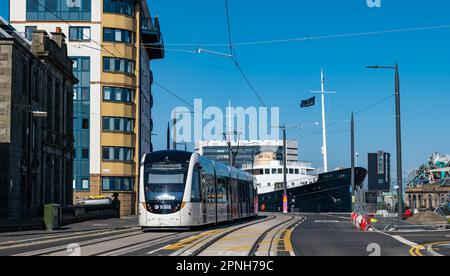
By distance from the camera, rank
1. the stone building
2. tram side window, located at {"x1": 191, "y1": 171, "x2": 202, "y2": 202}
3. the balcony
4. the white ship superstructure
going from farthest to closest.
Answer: the white ship superstructure → the balcony → the stone building → tram side window, located at {"x1": 191, "y1": 171, "x2": 202, "y2": 202}

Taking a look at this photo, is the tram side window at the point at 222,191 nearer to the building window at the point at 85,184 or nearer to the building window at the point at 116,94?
the building window at the point at 85,184

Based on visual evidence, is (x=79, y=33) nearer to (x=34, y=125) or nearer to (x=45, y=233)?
(x=34, y=125)

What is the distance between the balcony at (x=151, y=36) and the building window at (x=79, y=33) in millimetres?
6094

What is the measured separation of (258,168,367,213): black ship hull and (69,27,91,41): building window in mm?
27344

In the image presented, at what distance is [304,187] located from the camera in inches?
2977

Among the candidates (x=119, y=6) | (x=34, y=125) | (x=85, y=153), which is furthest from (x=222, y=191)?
(x=119, y=6)

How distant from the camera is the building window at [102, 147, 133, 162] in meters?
62.5

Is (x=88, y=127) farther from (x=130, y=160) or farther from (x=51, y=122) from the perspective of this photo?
(x=51, y=122)

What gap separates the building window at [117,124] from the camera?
62.8 metres

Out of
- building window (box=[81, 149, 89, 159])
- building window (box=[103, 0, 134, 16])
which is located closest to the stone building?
building window (box=[81, 149, 89, 159])

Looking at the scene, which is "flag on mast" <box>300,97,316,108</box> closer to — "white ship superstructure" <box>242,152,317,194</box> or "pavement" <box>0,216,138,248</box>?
"white ship superstructure" <box>242,152,317,194</box>

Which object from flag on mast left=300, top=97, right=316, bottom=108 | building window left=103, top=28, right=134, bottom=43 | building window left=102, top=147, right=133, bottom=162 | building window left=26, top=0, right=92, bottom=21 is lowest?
building window left=102, top=147, right=133, bottom=162
